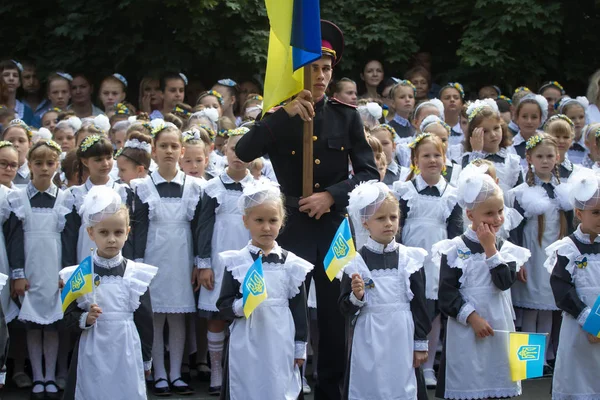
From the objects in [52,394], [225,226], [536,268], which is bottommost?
[52,394]

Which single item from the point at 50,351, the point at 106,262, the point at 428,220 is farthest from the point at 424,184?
the point at 50,351

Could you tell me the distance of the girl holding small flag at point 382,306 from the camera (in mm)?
6246

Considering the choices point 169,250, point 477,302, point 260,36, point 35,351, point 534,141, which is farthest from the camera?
point 260,36

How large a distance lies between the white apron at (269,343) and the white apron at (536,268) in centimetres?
341

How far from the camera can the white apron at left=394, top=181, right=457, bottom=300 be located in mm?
8578

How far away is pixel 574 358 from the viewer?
6.79 metres

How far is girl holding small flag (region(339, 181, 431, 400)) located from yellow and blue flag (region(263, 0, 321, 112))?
30.6 inches

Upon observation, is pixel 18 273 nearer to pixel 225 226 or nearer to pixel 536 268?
pixel 225 226

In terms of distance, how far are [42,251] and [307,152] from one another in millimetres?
3027

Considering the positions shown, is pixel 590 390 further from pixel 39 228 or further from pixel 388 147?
pixel 39 228

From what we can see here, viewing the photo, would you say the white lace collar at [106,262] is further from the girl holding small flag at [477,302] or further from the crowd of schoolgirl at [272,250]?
the girl holding small flag at [477,302]

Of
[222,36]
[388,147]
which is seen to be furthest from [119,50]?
[388,147]

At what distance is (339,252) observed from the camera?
5945 mm

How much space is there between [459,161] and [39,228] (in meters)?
4.29
